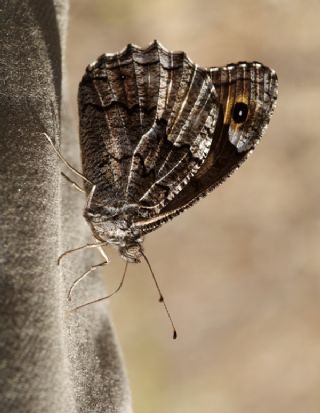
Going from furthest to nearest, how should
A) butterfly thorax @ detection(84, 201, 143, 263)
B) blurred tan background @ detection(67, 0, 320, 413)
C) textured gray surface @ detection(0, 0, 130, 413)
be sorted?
blurred tan background @ detection(67, 0, 320, 413)
butterfly thorax @ detection(84, 201, 143, 263)
textured gray surface @ detection(0, 0, 130, 413)

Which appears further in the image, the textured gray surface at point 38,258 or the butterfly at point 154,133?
the butterfly at point 154,133

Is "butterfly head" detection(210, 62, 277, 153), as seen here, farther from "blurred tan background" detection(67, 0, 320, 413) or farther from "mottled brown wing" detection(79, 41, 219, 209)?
"blurred tan background" detection(67, 0, 320, 413)

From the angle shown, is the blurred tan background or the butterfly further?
the blurred tan background

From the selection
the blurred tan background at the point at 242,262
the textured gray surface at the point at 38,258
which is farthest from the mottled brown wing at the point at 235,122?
the blurred tan background at the point at 242,262

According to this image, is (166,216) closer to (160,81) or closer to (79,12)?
(160,81)

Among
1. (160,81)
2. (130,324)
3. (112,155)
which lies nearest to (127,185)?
(112,155)

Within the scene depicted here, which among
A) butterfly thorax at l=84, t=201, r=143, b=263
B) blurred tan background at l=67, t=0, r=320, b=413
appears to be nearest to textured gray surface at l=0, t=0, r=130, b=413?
butterfly thorax at l=84, t=201, r=143, b=263

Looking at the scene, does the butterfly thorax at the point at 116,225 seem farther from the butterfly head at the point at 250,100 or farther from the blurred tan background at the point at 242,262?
the blurred tan background at the point at 242,262
